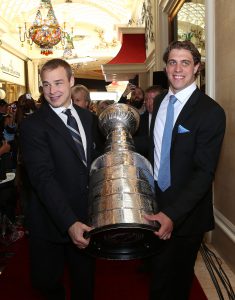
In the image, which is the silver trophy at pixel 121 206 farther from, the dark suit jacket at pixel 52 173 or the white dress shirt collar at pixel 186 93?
the white dress shirt collar at pixel 186 93

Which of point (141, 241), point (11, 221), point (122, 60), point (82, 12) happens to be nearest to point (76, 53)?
point (82, 12)

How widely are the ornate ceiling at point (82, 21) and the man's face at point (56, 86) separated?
31.5 feet

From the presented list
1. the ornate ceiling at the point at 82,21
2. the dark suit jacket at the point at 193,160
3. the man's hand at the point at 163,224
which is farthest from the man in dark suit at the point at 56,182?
the ornate ceiling at the point at 82,21

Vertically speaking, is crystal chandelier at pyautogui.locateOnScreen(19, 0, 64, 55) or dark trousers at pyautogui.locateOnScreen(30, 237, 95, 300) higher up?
crystal chandelier at pyautogui.locateOnScreen(19, 0, 64, 55)

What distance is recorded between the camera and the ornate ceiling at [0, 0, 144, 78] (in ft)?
45.7

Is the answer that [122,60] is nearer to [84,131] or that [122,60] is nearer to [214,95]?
[214,95]

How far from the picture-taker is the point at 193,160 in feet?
6.93

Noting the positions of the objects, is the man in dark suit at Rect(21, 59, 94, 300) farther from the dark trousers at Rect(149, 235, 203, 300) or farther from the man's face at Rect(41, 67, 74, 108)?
the dark trousers at Rect(149, 235, 203, 300)

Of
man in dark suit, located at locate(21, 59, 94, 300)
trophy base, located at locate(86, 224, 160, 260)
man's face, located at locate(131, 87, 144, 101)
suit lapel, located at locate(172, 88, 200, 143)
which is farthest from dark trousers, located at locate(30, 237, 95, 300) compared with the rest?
man's face, located at locate(131, 87, 144, 101)

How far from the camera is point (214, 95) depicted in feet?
12.3

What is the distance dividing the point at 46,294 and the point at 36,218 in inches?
19.7

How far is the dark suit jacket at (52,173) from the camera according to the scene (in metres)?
2.01

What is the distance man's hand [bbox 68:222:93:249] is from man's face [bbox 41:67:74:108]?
681 mm

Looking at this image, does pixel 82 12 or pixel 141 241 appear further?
pixel 82 12
